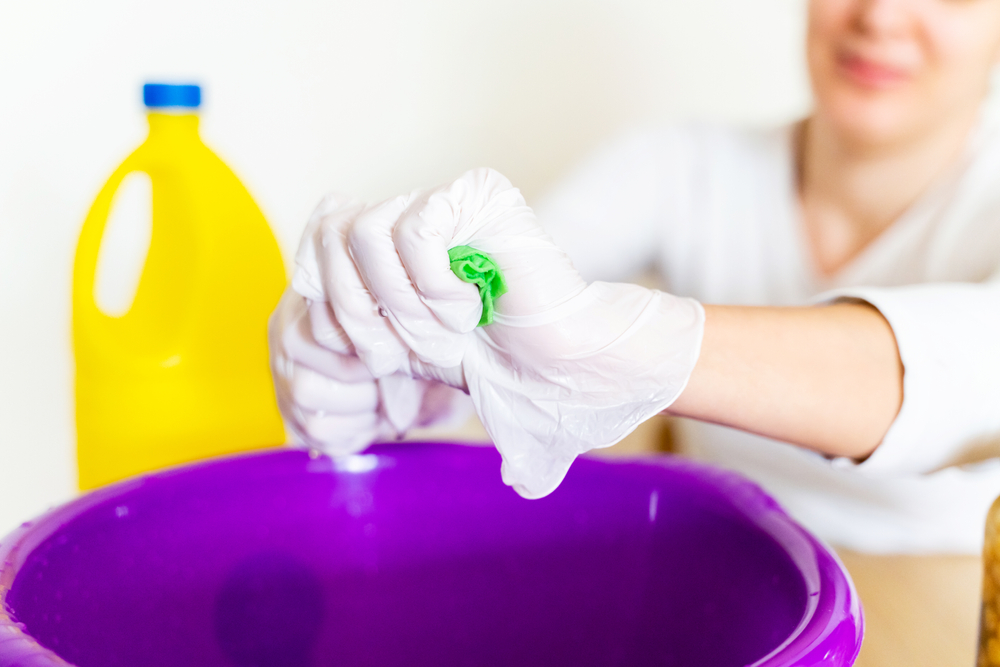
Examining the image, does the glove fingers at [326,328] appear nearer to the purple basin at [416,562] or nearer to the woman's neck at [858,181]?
the purple basin at [416,562]

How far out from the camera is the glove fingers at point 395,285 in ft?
1.52

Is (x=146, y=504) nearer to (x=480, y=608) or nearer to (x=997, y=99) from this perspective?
(x=480, y=608)

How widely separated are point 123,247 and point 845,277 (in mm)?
828

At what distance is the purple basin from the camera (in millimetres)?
544

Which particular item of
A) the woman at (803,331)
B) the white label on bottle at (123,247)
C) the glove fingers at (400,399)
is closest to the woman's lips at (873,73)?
the woman at (803,331)

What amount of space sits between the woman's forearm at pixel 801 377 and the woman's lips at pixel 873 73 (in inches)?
13.2

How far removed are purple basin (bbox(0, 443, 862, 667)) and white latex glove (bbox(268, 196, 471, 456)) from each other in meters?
0.03

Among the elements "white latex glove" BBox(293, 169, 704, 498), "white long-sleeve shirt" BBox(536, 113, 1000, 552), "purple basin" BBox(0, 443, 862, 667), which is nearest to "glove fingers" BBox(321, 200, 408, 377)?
"white latex glove" BBox(293, 169, 704, 498)

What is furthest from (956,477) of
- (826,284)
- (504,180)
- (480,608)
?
(504,180)

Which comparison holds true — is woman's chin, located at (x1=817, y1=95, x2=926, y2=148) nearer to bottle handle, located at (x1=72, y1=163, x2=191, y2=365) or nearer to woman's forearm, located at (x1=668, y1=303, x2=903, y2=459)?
woman's forearm, located at (x1=668, y1=303, x2=903, y2=459)

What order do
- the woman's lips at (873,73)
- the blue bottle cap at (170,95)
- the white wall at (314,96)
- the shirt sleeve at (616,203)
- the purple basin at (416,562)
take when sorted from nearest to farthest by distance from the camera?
1. the purple basin at (416,562)
2. the blue bottle cap at (170,95)
3. the woman's lips at (873,73)
4. the white wall at (314,96)
5. the shirt sleeve at (616,203)

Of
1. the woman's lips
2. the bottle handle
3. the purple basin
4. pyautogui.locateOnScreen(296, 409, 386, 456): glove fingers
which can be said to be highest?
the woman's lips

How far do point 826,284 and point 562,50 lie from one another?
49 cm

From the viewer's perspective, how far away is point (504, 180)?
0.49m
